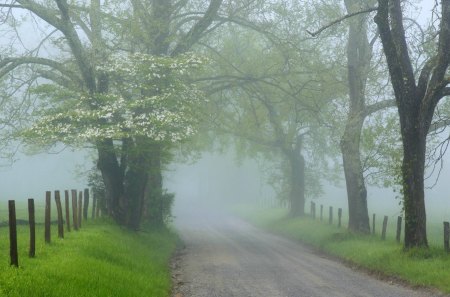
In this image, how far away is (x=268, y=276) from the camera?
16562mm

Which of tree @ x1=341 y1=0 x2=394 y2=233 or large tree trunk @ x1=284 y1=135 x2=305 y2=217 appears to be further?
large tree trunk @ x1=284 y1=135 x2=305 y2=217

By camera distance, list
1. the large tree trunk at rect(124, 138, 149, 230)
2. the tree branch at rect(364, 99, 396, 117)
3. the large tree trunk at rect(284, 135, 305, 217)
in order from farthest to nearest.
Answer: the large tree trunk at rect(284, 135, 305, 217)
the tree branch at rect(364, 99, 396, 117)
the large tree trunk at rect(124, 138, 149, 230)

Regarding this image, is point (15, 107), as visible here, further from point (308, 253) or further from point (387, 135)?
point (387, 135)

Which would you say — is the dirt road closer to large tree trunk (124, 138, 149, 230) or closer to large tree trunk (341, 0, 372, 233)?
large tree trunk (124, 138, 149, 230)

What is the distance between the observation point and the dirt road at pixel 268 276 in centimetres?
1399

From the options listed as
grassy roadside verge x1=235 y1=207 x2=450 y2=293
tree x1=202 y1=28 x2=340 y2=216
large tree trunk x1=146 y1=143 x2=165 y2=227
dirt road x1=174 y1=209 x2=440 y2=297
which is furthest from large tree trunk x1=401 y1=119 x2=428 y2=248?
large tree trunk x1=146 y1=143 x2=165 y2=227

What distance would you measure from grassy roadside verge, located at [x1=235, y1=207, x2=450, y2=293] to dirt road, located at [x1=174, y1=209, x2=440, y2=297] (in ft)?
2.44

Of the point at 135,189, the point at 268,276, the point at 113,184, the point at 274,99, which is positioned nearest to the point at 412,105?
the point at 268,276

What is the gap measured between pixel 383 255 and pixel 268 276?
201 inches

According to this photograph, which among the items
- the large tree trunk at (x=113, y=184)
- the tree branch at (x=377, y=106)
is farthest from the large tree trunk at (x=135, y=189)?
the tree branch at (x=377, y=106)

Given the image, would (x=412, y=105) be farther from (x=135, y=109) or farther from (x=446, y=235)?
(x=135, y=109)

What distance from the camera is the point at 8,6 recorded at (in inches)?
936

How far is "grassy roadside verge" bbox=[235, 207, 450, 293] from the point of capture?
15.5m

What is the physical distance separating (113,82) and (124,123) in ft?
11.7
